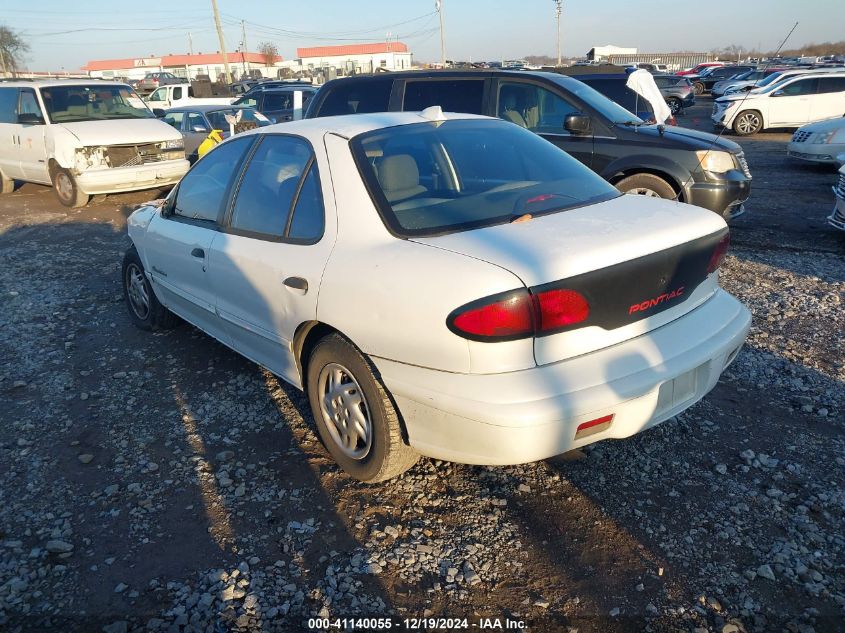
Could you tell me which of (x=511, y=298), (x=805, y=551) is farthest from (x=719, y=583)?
(x=511, y=298)

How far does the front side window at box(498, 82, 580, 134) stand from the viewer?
7117 millimetres

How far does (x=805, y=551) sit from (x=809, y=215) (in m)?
7.22

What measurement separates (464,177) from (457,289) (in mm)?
1073

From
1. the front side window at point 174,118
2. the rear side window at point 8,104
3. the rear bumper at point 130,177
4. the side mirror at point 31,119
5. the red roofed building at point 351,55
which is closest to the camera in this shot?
the rear bumper at point 130,177

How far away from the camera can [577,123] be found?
6719mm

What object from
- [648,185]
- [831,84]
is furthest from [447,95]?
[831,84]

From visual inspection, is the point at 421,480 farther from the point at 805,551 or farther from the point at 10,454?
the point at 10,454

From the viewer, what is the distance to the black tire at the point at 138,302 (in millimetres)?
5031

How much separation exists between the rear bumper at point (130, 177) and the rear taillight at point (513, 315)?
29.2 ft

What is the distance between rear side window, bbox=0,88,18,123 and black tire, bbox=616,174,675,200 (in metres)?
10.2

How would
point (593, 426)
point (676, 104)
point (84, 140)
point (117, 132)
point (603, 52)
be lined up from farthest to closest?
point (603, 52) < point (676, 104) < point (117, 132) < point (84, 140) < point (593, 426)

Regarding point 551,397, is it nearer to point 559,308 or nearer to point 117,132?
point 559,308

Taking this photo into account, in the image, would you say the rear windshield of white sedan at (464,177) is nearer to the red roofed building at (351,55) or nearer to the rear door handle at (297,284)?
the rear door handle at (297,284)

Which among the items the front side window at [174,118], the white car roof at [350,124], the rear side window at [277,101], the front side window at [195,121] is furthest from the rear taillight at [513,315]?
the rear side window at [277,101]
